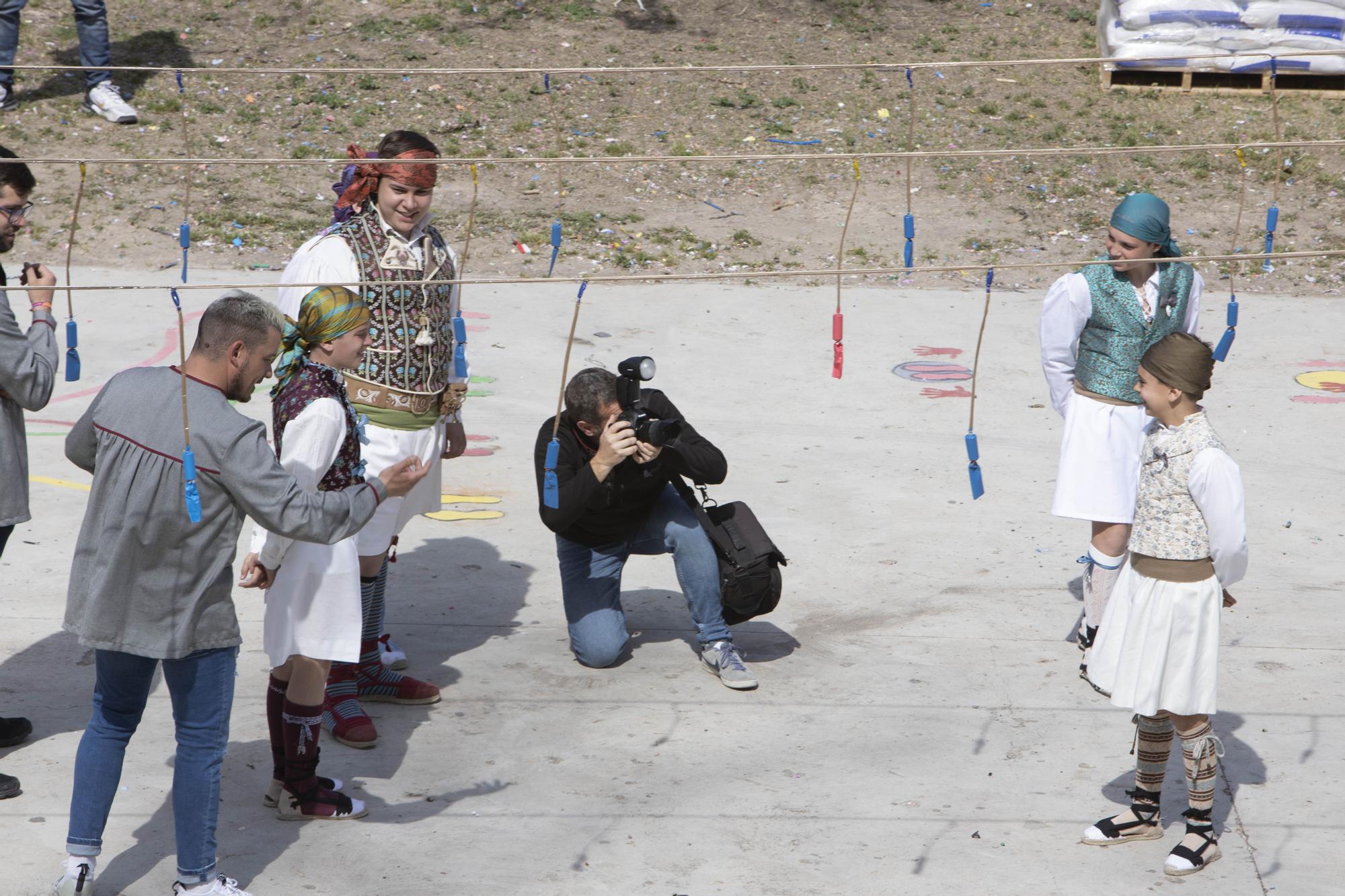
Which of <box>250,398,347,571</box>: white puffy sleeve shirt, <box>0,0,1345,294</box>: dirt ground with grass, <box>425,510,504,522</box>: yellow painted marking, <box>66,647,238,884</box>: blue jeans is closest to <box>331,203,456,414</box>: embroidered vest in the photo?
<box>250,398,347,571</box>: white puffy sleeve shirt

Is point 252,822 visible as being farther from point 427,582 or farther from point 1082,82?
point 1082,82

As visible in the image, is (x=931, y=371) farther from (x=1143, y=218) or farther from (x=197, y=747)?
(x=197, y=747)

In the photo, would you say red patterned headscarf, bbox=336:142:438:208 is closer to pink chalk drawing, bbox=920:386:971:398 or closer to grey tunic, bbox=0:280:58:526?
grey tunic, bbox=0:280:58:526

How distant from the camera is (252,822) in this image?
3.82m

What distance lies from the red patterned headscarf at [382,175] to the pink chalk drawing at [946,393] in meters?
4.24

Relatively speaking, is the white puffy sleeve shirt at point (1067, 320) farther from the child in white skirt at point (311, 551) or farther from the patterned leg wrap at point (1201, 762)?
the child in white skirt at point (311, 551)

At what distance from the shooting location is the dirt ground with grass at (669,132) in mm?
11023

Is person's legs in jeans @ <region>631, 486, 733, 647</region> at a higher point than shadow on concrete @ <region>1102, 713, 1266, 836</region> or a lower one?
higher

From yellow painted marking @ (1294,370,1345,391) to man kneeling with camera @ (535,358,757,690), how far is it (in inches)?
192

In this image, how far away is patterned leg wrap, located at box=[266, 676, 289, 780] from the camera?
151 inches

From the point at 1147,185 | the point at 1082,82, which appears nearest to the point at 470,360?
the point at 1147,185

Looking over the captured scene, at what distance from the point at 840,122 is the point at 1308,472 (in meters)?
7.45

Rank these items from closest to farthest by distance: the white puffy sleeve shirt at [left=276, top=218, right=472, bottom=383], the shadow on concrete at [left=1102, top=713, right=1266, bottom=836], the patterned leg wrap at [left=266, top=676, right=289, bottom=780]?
the patterned leg wrap at [left=266, top=676, right=289, bottom=780] < the shadow on concrete at [left=1102, top=713, right=1266, bottom=836] < the white puffy sleeve shirt at [left=276, top=218, right=472, bottom=383]

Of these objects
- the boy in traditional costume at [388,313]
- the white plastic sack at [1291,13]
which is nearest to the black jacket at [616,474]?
the boy in traditional costume at [388,313]
